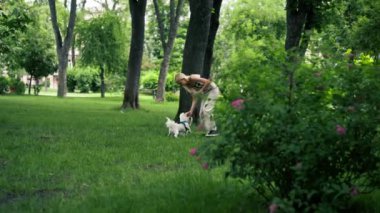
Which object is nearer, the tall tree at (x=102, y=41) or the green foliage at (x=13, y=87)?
the tall tree at (x=102, y=41)

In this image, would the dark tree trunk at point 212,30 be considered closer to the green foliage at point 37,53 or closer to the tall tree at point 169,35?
the tall tree at point 169,35

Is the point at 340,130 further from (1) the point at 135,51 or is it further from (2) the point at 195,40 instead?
(1) the point at 135,51

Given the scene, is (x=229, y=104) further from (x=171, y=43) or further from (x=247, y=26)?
(x=247, y=26)

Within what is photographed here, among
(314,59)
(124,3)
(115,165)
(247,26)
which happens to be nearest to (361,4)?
(115,165)

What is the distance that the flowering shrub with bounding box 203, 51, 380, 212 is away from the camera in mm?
4262

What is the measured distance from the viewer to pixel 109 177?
732 centimetres

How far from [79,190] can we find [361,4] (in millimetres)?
17554

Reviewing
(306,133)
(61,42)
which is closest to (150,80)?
(61,42)

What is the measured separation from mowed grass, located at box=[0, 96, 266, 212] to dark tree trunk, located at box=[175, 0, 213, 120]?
3013mm

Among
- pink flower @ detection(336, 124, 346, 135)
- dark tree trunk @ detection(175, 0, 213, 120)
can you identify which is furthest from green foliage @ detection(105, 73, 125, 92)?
pink flower @ detection(336, 124, 346, 135)

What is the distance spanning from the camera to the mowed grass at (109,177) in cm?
559

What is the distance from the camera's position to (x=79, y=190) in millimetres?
6551

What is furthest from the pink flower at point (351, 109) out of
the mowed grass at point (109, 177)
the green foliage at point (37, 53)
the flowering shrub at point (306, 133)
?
the green foliage at point (37, 53)

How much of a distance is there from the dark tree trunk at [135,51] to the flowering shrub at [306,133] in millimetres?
19400
